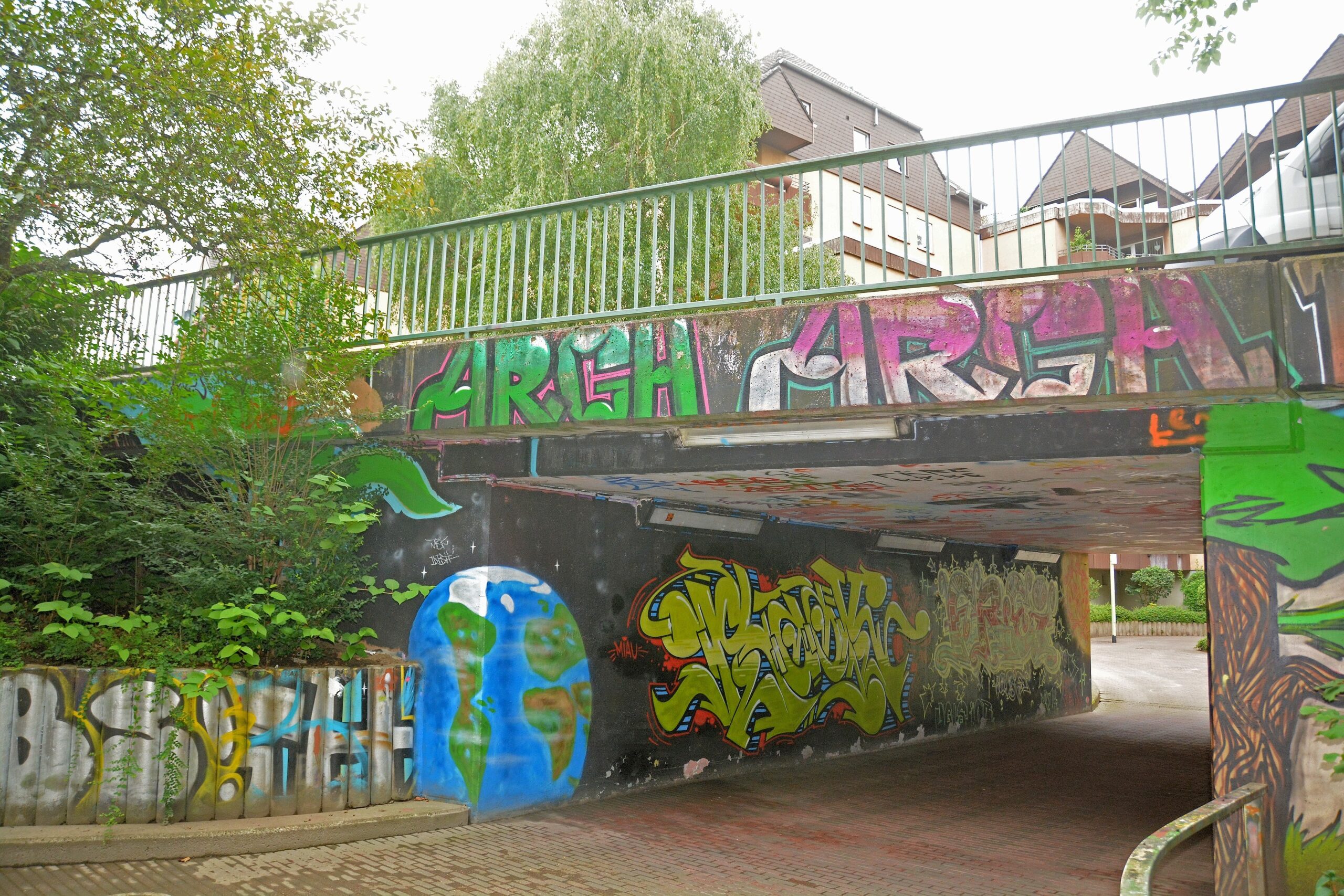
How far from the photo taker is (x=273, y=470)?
7.89 m

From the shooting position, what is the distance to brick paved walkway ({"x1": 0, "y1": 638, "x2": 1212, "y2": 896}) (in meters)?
6.07

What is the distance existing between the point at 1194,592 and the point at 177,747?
4557 centimetres

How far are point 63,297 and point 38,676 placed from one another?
11.3 ft

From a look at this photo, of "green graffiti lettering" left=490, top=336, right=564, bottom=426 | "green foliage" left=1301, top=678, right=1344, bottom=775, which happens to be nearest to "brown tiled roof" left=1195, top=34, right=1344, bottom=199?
"green foliage" left=1301, top=678, right=1344, bottom=775

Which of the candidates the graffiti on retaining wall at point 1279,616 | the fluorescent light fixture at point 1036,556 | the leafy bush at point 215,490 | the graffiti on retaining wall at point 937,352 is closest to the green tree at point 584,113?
the fluorescent light fixture at point 1036,556

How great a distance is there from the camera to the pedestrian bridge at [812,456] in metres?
5.67

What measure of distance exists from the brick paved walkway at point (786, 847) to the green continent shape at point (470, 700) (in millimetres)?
464

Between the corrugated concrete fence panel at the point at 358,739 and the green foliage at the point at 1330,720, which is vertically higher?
the green foliage at the point at 1330,720

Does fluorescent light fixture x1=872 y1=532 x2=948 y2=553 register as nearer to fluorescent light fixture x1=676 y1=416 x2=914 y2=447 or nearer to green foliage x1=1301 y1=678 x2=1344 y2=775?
fluorescent light fixture x1=676 y1=416 x2=914 y2=447

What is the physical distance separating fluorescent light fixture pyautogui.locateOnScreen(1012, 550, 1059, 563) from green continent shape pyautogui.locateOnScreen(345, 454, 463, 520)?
437 inches

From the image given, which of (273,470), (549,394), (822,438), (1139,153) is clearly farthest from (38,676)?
(1139,153)

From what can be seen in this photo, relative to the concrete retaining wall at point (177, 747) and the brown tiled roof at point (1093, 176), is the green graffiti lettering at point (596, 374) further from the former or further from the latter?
the brown tiled roof at point (1093, 176)

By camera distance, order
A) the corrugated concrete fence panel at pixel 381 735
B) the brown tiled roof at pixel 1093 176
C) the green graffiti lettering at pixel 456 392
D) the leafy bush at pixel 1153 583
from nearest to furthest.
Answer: the corrugated concrete fence panel at pixel 381 735 < the green graffiti lettering at pixel 456 392 < the brown tiled roof at pixel 1093 176 < the leafy bush at pixel 1153 583

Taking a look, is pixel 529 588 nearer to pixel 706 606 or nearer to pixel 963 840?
pixel 706 606
